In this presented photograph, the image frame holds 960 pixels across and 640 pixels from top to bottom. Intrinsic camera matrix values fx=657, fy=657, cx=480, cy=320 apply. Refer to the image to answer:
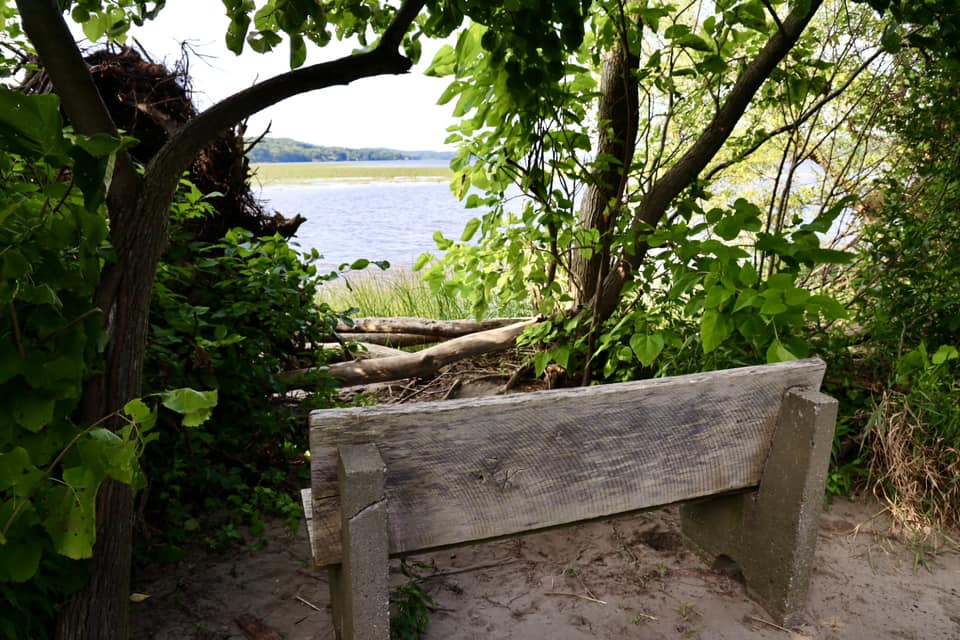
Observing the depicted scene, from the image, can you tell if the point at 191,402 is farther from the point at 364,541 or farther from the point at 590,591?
the point at 590,591

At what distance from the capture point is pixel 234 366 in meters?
2.92

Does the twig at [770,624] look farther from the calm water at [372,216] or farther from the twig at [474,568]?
the calm water at [372,216]

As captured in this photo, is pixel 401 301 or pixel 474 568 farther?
pixel 401 301

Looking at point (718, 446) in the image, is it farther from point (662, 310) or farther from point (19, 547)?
point (19, 547)

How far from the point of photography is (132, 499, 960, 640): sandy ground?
7.44ft

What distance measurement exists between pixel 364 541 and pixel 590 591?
1287 millimetres

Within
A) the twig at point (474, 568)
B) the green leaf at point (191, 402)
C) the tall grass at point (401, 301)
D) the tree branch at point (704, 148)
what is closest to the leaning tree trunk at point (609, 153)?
the tree branch at point (704, 148)

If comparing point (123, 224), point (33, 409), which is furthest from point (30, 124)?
point (123, 224)

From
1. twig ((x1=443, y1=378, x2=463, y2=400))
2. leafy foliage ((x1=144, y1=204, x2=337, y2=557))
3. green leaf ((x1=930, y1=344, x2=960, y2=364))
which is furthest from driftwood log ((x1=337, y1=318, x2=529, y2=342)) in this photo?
green leaf ((x1=930, y1=344, x2=960, y2=364))

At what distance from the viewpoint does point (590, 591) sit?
2.49 m

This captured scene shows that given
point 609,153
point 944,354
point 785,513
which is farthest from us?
point 609,153

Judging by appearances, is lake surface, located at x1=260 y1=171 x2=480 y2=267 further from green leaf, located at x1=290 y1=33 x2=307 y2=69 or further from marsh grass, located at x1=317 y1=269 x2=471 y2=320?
green leaf, located at x1=290 y1=33 x2=307 y2=69

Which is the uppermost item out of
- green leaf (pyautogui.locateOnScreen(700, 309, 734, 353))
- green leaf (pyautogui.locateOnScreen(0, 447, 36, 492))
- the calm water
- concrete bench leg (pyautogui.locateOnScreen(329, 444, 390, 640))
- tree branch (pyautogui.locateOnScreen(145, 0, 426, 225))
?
tree branch (pyautogui.locateOnScreen(145, 0, 426, 225))

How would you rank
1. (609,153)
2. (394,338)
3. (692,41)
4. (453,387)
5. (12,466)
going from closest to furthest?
(12,466)
(692,41)
(609,153)
(453,387)
(394,338)
